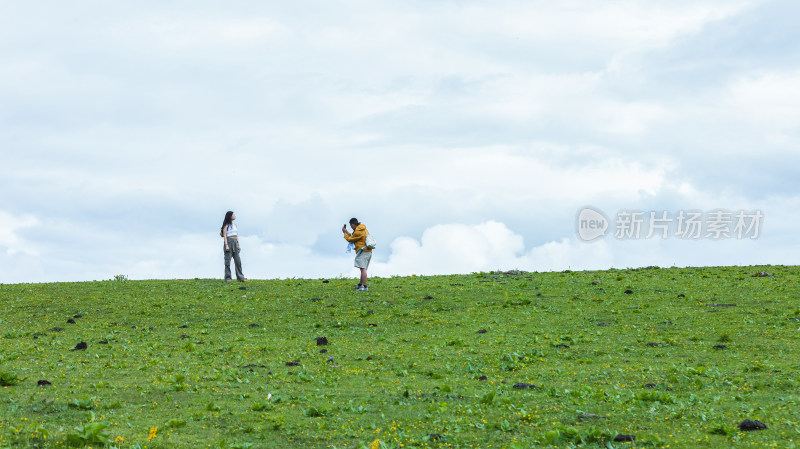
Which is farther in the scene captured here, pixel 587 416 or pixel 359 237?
pixel 359 237

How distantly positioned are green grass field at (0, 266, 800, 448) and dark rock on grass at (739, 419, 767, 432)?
0.71ft

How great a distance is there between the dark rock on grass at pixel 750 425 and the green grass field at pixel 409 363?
0.22 metres

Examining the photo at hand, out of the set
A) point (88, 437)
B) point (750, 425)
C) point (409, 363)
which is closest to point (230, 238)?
point (409, 363)

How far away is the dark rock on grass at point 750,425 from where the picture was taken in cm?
1385

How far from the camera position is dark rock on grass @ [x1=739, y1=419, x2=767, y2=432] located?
45.4ft

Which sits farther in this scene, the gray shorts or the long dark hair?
the long dark hair

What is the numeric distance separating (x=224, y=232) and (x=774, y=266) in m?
33.1

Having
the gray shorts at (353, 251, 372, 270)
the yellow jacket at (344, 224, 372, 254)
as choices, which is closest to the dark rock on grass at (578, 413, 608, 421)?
the yellow jacket at (344, 224, 372, 254)

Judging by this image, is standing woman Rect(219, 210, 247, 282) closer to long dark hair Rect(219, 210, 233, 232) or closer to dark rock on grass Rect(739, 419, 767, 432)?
long dark hair Rect(219, 210, 233, 232)

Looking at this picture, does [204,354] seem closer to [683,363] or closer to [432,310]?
[432,310]

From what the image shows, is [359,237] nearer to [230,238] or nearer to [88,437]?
[230,238]

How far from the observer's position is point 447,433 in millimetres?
14250

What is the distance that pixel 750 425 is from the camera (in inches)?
547

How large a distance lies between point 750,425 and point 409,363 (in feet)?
32.8
